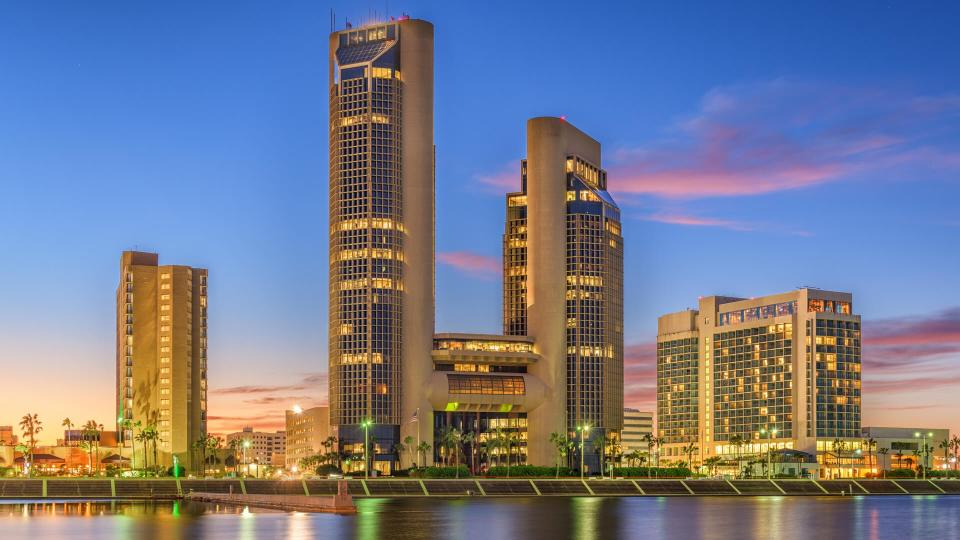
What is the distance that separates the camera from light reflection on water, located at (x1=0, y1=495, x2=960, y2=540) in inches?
4067

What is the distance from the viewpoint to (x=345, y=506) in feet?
451

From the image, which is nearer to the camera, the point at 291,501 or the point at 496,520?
the point at 496,520

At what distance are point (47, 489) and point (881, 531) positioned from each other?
12044cm

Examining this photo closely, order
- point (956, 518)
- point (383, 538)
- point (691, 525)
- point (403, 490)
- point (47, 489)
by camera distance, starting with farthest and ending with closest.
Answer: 1. point (403, 490)
2. point (47, 489)
3. point (956, 518)
4. point (691, 525)
5. point (383, 538)

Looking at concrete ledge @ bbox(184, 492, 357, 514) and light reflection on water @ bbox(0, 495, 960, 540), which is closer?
light reflection on water @ bbox(0, 495, 960, 540)

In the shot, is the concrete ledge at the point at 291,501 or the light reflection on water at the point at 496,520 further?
the concrete ledge at the point at 291,501

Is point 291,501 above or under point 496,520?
under

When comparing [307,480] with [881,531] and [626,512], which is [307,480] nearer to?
[626,512]

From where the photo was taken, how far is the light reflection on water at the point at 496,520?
339 ft

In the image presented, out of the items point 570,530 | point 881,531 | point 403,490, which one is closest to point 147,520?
point 570,530

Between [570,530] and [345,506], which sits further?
[345,506]

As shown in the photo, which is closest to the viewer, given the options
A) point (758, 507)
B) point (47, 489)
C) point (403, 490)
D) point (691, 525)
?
point (691, 525)

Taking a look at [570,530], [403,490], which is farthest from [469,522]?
[403,490]

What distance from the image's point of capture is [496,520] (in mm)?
121000
